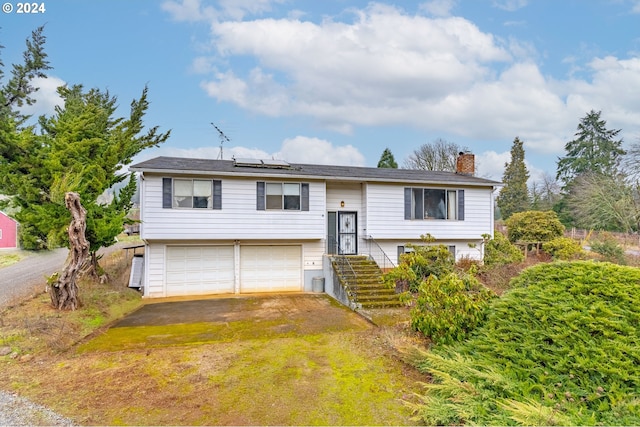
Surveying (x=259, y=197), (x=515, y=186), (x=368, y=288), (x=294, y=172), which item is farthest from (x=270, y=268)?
(x=515, y=186)

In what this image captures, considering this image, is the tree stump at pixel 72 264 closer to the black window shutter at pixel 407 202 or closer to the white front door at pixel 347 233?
the white front door at pixel 347 233

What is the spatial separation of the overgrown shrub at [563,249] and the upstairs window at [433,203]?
18.6ft

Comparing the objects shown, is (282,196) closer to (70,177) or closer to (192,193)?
(192,193)

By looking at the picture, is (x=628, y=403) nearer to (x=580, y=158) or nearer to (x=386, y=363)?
(x=386, y=363)

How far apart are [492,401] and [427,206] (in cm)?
1061

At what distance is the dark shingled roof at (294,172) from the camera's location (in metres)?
11.6

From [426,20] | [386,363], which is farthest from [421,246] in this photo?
[426,20]

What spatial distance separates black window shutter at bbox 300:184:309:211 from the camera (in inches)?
506

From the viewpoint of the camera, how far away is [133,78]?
49.2ft

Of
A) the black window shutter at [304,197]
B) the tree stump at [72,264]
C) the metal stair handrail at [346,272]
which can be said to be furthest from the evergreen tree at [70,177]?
the metal stair handrail at [346,272]

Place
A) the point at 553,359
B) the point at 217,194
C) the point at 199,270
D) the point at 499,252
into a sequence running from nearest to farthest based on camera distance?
the point at 553,359 < the point at 217,194 < the point at 199,270 < the point at 499,252

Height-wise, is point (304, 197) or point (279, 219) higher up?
point (304, 197)

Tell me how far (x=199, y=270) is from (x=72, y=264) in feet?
14.7

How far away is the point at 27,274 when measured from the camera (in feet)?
44.8
